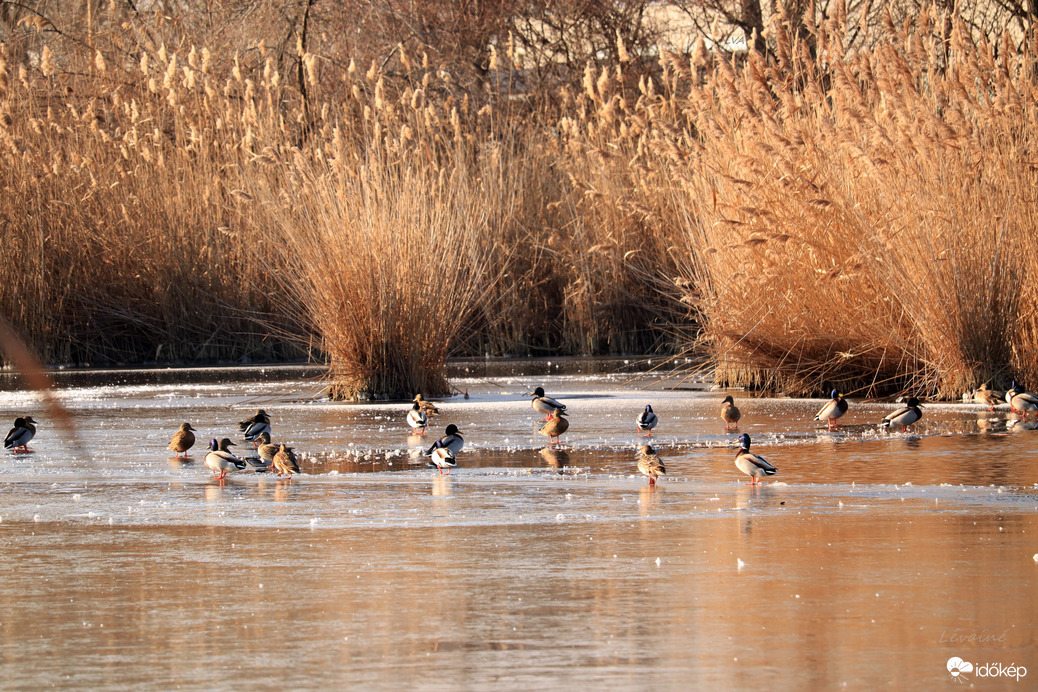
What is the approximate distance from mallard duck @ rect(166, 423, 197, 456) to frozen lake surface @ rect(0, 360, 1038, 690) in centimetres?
10

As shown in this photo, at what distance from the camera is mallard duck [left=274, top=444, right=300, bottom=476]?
752cm

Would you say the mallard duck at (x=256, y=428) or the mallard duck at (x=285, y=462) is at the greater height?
the mallard duck at (x=256, y=428)

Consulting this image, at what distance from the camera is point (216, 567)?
504cm

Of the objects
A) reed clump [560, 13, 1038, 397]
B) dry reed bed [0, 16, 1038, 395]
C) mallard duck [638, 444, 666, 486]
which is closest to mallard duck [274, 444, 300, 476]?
mallard duck [638, 444, 666, 486]

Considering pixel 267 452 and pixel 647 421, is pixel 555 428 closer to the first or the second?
pixel 647 421

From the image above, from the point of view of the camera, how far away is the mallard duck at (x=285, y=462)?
7.52 metres

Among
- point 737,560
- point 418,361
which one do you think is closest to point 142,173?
point 418,361

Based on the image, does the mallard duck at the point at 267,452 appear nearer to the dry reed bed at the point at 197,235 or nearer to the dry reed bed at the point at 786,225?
the dry reed bed at the point at 786,225

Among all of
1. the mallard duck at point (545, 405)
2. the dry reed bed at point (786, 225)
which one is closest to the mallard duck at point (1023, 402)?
the dry reed bed at point (786, 225)

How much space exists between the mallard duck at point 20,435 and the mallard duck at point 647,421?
4007mm

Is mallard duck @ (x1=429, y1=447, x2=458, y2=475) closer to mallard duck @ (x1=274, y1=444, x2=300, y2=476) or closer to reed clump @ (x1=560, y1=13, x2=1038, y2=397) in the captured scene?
mallard duck @ (x1=274, y1=444, x2=300, y2=476)

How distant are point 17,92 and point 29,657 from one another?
15769mm


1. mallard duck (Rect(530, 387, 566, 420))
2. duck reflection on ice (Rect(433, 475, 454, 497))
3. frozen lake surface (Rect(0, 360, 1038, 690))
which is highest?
mallard duck (Rect(530, 387, 566, 420))

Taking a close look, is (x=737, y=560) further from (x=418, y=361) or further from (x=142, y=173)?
(x=142, y=173)
